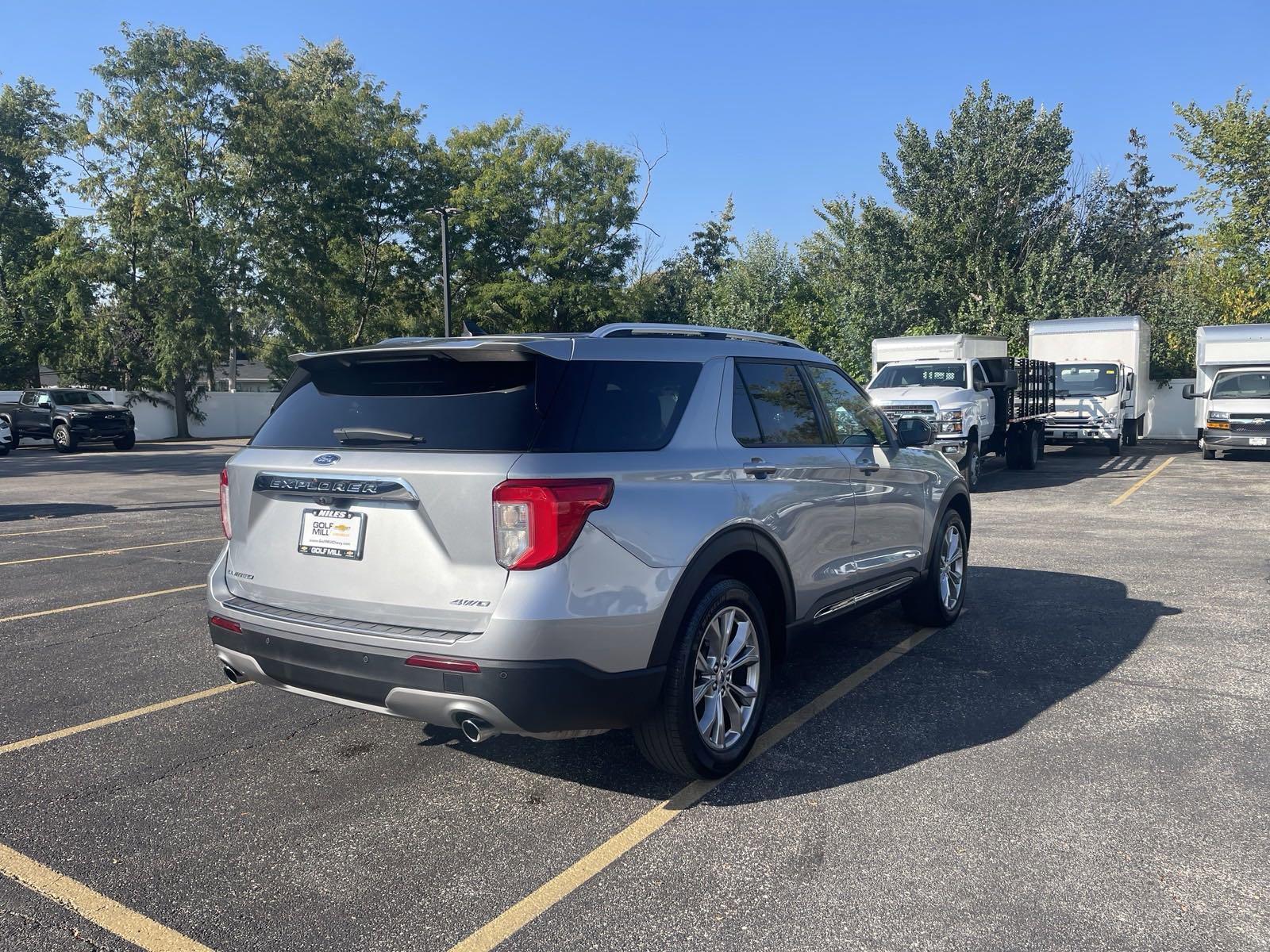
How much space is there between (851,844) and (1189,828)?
48.5 inches

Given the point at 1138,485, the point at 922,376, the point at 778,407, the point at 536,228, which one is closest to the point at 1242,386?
the point at 1138,485

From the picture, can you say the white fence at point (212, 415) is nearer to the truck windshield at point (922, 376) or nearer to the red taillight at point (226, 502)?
the truck windshield at point (922, 376)

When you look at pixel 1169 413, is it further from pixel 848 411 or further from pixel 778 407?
pixel 778 407

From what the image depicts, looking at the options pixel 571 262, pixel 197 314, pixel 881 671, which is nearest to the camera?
pixel 881 671

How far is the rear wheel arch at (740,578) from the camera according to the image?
356cm

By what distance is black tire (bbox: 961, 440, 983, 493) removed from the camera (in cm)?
1550

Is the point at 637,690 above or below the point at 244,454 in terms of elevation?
below

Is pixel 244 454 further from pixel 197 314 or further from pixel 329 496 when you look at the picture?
pixel 197 314

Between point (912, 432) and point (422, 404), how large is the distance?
10.6 ft

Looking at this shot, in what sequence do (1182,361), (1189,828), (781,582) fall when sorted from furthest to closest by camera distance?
1. (1182,361)
2. (781,582)
3. (1189,828)

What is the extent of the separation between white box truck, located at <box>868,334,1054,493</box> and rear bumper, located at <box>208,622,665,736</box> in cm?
1141

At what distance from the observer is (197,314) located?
36250mm

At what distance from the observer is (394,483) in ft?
11.2

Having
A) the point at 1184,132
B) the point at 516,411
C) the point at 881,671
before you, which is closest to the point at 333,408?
the point at 516,411
